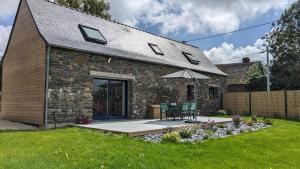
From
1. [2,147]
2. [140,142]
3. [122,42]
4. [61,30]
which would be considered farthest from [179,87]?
[2,147]

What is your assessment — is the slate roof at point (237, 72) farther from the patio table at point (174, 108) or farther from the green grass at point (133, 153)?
the green grass at point (133, 153)

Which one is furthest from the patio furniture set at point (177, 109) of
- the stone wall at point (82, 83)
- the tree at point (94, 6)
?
the tree at point (94, 6)

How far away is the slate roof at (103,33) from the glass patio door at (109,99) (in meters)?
1.49

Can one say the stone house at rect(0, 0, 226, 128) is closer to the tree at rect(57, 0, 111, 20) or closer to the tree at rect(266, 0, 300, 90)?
the tree at rect(57, 0, 111, 20)

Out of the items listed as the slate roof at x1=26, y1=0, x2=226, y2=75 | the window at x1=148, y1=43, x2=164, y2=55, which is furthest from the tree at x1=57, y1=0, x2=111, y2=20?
the window at x1=148, y1=43, x2=164, y2=55

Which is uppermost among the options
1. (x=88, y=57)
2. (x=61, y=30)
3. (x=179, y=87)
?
(x=61, y=30)

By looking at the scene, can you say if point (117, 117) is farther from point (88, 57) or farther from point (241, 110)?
point (241, 110)

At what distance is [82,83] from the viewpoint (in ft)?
39.4

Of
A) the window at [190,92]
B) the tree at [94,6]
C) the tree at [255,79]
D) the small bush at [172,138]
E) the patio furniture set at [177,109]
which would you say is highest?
the tree at [94,6]

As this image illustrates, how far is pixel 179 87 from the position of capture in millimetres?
17250

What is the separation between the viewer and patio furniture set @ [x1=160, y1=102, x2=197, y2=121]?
515 inches

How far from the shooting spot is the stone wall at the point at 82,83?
11.1 m

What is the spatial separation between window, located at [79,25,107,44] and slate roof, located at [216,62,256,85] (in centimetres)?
1798

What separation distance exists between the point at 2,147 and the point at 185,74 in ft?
25.6
